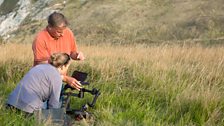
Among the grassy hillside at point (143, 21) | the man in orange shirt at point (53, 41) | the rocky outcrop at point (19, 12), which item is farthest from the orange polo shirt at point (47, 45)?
the rocky outcrop at point (19, 12)

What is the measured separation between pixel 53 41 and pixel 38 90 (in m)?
1.04

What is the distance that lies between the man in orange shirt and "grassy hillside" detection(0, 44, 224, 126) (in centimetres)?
74

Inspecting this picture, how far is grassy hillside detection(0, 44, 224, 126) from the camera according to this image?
5.05 meters

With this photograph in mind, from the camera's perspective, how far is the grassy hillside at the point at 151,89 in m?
5.05

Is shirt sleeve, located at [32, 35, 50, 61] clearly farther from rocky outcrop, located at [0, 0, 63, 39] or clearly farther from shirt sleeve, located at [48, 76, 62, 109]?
rocky outcrop, located at [0, 0, 63, 39]

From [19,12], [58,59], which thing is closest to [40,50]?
[58,59]

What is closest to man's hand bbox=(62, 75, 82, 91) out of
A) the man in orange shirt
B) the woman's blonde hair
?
the man in orange shirt

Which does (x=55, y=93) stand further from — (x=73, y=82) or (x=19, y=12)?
(x=19, y=12)

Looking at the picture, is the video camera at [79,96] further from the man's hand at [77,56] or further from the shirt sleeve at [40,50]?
the shirt sleeve at [40,50]

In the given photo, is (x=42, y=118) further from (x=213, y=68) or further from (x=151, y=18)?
(x=151, y=18)

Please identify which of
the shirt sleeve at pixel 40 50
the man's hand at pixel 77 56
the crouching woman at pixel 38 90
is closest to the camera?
the crouching woman at pixel 38 90

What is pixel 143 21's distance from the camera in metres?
36.0

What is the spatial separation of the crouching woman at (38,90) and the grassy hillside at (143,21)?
22720 millimetres

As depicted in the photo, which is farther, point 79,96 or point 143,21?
point 143,21
